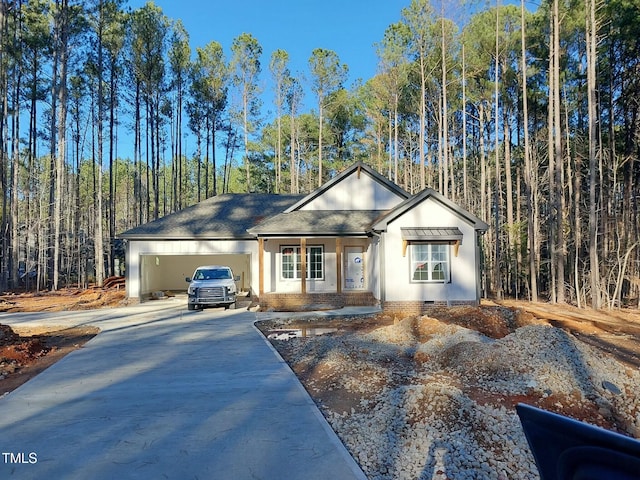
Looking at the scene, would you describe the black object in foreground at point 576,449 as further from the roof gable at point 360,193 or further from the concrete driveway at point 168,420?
the roof gable at point 360,193

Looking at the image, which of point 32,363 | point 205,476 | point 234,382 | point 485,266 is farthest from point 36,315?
point 485,266

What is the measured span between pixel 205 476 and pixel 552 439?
3209 mm

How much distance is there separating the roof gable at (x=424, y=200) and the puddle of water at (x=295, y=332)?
16.4 ft

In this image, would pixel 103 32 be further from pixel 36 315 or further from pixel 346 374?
pixel 346 374

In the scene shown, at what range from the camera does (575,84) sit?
2622 centimetres

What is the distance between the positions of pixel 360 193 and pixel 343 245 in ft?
8.28

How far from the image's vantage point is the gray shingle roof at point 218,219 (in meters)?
19.2

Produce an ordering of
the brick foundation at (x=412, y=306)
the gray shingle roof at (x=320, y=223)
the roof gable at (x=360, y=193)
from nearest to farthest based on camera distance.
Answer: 1. the brick foundation at (x=412, y=306)
2. the gray shingle roof at (x=320, y=223)
3. the roof gable at (x=360, y=193)

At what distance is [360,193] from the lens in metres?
19.2

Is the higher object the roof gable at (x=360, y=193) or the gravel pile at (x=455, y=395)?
the roof gable at (x=360, y=193)

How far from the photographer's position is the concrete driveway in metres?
3.95

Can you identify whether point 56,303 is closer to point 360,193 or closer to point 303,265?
point 303,265

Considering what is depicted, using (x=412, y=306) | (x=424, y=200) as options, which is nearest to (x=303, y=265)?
(x=412, y=306)

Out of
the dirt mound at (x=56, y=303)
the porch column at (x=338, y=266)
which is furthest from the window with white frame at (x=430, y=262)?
the dirt mound at (x=56, y=303)
